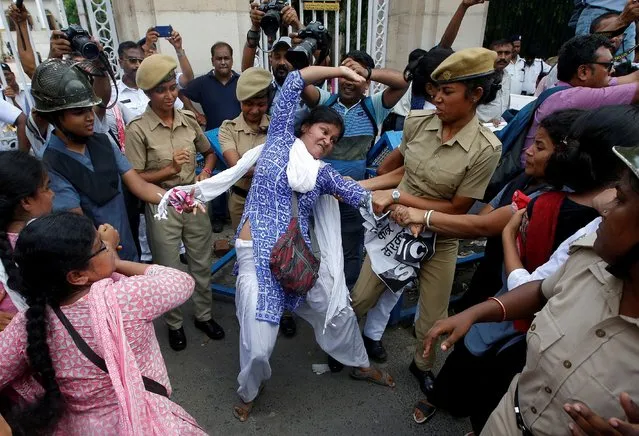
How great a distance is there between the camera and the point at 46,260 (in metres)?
1.29

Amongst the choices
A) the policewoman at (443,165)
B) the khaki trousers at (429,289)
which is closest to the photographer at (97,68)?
the policewoman at (443,165)

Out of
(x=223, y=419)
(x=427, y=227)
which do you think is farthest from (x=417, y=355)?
(x=223, y=419)

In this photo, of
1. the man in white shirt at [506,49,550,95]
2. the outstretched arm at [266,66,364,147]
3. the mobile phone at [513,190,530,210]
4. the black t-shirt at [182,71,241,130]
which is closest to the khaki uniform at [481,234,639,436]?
the mobile phone at [513,190,530,210]

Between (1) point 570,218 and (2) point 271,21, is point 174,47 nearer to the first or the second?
(2) point 271,21

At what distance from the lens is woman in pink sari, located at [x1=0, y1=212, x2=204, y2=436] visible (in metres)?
1.28

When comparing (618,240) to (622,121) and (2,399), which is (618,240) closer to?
(622,121)

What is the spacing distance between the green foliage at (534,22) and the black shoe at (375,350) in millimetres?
10041

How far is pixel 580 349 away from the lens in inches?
45.4

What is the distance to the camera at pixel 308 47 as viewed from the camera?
253cm

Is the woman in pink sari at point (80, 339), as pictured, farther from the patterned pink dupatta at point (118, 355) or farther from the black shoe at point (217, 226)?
the black shoe at point (217, 226)

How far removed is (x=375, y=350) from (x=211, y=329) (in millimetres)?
1230

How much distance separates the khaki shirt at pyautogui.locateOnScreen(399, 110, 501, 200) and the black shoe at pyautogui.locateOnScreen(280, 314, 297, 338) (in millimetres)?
1416

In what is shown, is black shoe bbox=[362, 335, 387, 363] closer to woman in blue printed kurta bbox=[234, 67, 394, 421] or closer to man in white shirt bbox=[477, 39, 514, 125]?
woman in blue printed kurta bbox=[234, 67, 394, 421]

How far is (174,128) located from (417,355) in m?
2.25
